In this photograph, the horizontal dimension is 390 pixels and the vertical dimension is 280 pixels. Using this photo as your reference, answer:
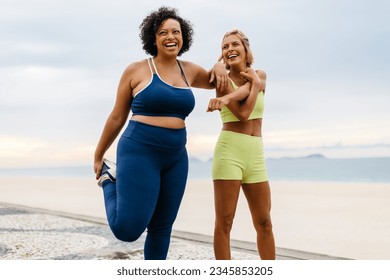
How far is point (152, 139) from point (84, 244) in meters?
3.71

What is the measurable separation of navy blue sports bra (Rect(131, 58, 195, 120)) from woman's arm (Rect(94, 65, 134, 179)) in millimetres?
85

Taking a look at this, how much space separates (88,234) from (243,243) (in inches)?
96.9

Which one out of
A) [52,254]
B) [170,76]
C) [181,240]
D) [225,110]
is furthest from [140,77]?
[181,240]

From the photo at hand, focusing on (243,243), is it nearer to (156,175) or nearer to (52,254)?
(52,254)

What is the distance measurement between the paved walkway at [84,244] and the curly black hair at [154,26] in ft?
9.23

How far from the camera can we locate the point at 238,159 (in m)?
3.45

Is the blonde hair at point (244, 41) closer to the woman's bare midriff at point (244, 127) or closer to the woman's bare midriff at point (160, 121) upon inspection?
the woman's bare midriff at point (244, 127)

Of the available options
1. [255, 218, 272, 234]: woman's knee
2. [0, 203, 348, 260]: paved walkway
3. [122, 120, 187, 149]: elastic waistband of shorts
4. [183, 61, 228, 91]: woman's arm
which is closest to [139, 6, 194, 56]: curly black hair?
[183, 61, 228, 91]: woman's arm

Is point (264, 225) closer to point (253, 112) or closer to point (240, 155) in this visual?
point (240, 155)

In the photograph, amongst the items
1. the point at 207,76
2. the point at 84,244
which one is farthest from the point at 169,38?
the point at 84,244

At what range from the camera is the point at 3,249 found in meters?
6.04
